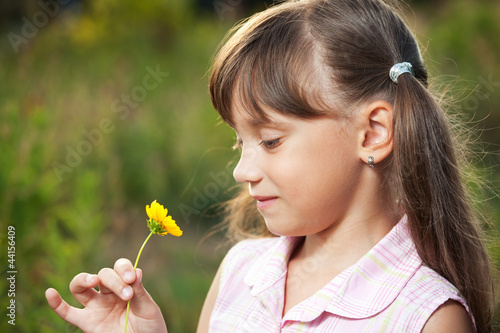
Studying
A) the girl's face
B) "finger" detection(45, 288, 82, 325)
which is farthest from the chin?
"finger" detection(45, 288, 82, 325)

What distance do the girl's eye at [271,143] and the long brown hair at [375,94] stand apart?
6 cm

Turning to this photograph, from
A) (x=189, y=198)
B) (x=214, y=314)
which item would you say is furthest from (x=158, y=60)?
(x=214, y=314)

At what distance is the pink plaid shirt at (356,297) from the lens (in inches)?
41.0

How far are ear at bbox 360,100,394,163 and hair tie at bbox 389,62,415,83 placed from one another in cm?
6

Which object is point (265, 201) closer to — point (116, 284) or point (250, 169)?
point (250, 169)

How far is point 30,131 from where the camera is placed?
7.71 ft

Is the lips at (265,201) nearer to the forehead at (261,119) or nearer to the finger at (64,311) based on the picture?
the forehead at (261,119)

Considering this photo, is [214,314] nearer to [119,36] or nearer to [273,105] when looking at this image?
[273,105]

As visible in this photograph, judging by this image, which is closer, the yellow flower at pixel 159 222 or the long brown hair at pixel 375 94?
the yellow flower at pixel 159 222

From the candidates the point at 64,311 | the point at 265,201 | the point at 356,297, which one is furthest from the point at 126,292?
the point at 356,297

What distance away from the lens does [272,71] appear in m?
1.10

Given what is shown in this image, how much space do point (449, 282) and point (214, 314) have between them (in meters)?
0.54

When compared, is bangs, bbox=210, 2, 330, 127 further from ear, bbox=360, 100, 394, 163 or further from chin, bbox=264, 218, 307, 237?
chin, bbox=264, 218, 307, 237

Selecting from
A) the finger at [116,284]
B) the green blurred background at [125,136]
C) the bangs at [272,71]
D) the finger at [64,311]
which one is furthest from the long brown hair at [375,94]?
the finger at [64,311]
